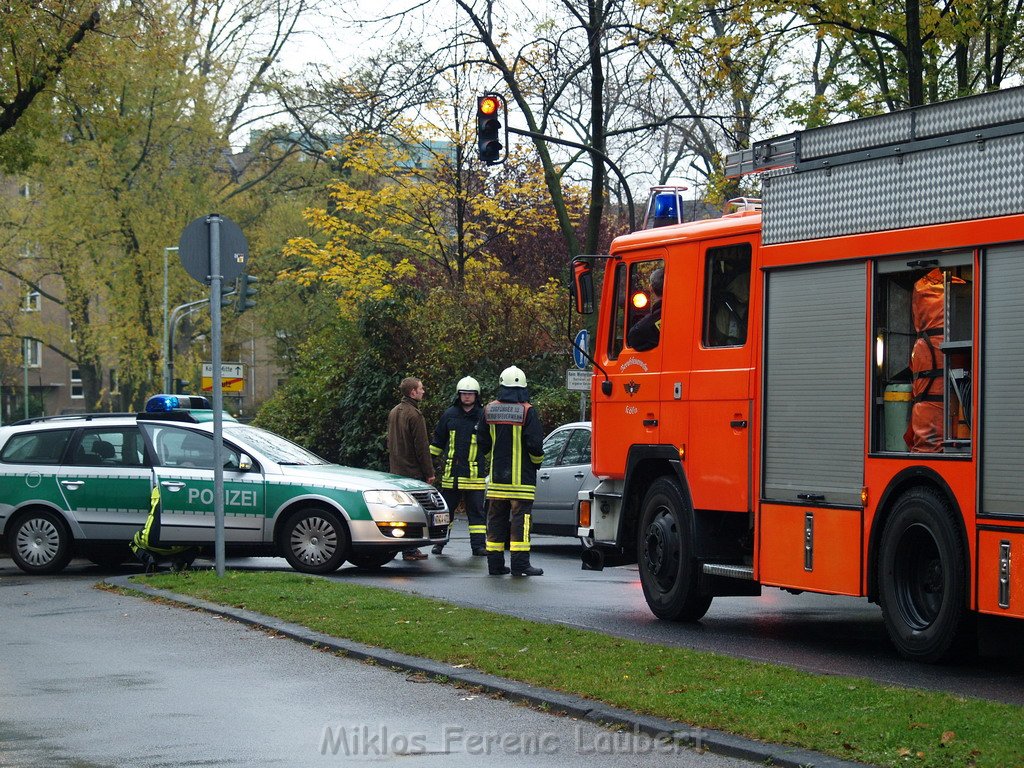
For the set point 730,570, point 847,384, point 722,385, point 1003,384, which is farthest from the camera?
point 722,385

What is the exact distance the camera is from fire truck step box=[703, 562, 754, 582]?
34.3 feet

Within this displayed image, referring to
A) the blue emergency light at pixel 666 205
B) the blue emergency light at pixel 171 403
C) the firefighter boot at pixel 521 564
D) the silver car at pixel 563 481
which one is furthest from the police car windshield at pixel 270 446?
the blue emergency light at pixel 666 205

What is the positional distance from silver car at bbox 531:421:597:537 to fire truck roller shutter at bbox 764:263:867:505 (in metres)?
7.11

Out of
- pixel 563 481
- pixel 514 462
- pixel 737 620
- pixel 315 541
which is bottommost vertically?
pixel 737 620

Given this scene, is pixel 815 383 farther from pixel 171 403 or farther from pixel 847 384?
pixel 171 403

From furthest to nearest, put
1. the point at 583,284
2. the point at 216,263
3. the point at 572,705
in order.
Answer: the point at 216,263
the point at 583,284
the point at 572,705

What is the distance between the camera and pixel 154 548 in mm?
15305

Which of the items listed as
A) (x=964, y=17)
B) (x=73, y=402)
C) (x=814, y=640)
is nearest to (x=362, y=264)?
(x=964, y=17)

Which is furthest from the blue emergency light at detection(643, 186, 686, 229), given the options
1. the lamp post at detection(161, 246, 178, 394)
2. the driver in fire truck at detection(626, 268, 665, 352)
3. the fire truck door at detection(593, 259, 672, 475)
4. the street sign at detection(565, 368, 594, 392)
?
the lamp post at detection(161, 246, 178, 394)

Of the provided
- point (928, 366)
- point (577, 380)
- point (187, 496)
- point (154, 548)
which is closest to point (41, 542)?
point (154, 548)

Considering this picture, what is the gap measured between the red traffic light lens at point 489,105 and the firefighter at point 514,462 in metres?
6.06

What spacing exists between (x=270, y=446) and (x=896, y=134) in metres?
8.46

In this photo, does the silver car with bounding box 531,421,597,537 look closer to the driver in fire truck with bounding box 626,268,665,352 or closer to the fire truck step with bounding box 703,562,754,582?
the driver in fire truck with bounding box 626,268,665,352

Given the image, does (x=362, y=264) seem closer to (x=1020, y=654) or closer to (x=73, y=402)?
(x=1020, y=654)
